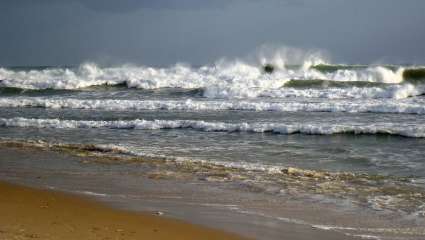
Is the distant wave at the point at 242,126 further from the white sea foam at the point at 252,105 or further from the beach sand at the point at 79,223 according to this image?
the beach sand at the point at 79,223

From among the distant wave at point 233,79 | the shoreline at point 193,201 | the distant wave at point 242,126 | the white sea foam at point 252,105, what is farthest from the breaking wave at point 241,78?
the shoreline at point 193,201

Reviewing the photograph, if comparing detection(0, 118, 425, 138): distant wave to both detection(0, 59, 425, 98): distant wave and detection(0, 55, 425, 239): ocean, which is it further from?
detection(0, 59, 425, 98): distant wave

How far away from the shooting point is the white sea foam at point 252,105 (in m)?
18.7

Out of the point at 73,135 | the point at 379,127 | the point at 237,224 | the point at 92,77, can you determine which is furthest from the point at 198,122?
the point at 92,77

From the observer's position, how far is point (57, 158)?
10.9 metres

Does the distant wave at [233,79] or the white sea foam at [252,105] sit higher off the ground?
the distant wave at [233,79]

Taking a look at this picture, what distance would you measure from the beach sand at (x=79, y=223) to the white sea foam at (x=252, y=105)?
13403 mm

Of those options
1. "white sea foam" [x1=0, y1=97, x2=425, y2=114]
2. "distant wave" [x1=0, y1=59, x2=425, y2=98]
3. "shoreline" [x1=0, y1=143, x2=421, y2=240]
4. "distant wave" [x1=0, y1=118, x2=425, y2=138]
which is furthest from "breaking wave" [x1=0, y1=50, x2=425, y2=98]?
"shoreline" [x1=0, y1=143, x2=421, y2=240]

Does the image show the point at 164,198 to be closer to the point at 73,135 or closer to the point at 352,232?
the point at 352,232

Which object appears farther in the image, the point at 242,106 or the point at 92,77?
the point at 92,77

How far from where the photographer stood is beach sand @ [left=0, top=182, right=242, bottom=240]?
536 cm

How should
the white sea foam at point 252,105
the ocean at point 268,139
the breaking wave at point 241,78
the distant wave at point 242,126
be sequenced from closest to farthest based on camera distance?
the ocean at point 268,139, the distant wave at point 242,126, the white sea foam at point 252,105, the breaking wave at point 241,78

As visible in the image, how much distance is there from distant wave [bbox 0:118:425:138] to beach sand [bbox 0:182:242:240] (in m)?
8.30

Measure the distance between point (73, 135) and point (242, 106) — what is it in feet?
25.9
